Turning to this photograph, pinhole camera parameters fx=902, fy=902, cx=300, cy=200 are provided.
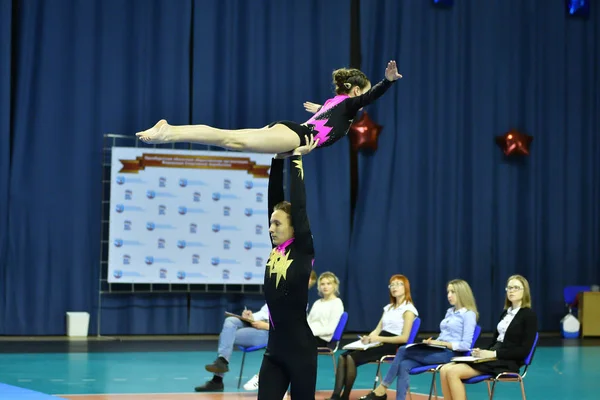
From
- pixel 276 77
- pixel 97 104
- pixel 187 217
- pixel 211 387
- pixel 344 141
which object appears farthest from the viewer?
pixel 344 141

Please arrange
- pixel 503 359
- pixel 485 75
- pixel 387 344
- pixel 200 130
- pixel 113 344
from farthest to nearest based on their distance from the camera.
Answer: pixel 485 75 < pixel 113 344 < pixel 387 344 < pixel 503 359 < pixel 200 130

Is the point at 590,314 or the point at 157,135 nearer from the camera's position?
the point at 157,135

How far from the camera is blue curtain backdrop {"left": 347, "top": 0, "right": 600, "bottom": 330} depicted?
1324cm

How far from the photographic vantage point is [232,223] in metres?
11.9

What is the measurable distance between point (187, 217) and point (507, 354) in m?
6.41

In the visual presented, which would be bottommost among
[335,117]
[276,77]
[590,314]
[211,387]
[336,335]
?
[211,387]

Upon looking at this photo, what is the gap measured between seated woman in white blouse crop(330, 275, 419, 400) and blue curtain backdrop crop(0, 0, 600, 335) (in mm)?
5314

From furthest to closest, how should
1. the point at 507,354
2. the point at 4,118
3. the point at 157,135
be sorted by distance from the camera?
the point at 4,118, the point at 507,354, the point at 157,135

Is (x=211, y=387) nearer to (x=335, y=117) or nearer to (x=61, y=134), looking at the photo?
(x=335, y=117)

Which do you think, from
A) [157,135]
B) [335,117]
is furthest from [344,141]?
[157,135]

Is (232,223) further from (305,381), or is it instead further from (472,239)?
(305,381)

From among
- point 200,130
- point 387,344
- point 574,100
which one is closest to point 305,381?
point 200,130

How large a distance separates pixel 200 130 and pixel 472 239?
395 inches

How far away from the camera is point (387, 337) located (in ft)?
23.5
